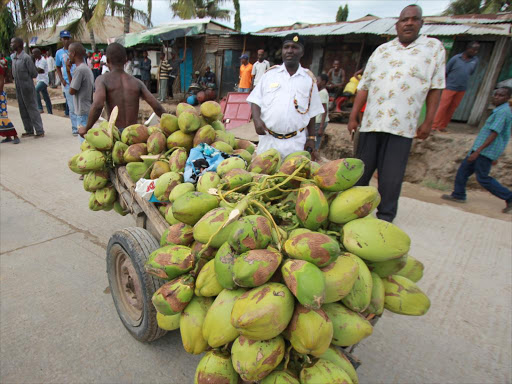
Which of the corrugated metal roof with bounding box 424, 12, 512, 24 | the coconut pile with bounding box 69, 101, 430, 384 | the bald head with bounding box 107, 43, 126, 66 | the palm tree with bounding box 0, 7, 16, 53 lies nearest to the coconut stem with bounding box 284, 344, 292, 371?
the coconut pile with bounding box 69, 101, 430, 384

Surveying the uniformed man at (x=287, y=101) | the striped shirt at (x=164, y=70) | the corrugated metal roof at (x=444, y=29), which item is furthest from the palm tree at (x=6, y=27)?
the uniformed man at (x=287, y=101)

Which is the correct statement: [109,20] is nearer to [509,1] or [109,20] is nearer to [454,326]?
[509,1]

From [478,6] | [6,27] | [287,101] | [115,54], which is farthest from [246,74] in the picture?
[6,27]

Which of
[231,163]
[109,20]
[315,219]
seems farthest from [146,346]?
[109,20]

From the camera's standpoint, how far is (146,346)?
1.96 m

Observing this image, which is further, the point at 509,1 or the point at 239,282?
the point at 509,1

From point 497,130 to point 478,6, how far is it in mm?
15271

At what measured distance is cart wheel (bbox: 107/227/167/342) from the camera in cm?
167

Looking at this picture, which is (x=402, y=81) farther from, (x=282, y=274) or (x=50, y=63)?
(x=50, y=63)

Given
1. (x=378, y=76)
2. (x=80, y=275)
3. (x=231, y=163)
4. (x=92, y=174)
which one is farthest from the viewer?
(x=378, y=76)

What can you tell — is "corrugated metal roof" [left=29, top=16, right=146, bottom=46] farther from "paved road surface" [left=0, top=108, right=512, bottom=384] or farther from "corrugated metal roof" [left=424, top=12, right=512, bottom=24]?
"paved road surface" [left=0, top=108, right=512, bottom=384]

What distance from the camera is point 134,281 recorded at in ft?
6.17

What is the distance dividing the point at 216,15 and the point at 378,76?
26738 mm

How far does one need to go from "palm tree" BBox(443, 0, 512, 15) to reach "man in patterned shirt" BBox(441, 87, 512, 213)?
42.8 feet
